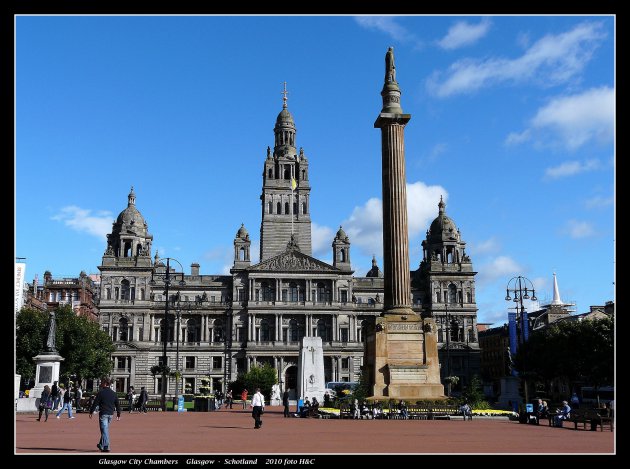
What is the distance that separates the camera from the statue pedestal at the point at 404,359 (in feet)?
111

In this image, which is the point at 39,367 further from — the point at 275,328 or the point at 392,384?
the point at 275,328

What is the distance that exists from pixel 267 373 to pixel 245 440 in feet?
195

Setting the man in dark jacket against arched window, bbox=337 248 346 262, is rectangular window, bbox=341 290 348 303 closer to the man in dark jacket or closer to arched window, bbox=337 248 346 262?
arched window, bbox=337 248 346 262

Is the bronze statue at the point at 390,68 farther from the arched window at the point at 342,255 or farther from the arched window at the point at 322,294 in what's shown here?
the arched window at the point at 342,255

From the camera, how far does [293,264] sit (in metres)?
99.9

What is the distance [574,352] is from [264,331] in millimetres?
44413

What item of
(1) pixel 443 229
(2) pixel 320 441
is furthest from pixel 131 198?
(2) pixel 320 441

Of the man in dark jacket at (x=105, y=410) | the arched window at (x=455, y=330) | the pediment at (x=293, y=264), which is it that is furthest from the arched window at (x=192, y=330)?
the man in dark jacket at (x=105, y=410)

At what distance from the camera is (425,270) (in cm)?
10412

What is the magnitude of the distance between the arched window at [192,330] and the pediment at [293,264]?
12166mm

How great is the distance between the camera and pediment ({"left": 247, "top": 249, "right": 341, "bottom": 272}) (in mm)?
99375

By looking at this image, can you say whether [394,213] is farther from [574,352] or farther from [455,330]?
[455,330]

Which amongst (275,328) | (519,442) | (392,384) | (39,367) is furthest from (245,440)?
(275,328)
